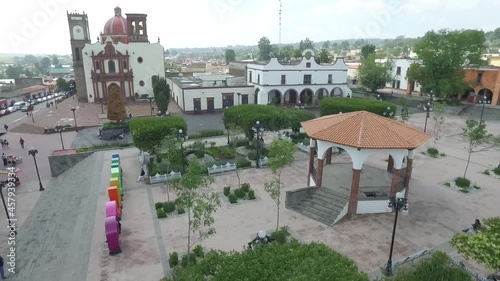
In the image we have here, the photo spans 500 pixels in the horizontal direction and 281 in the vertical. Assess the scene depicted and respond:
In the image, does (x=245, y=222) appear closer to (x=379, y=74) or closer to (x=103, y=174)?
(x=103, y=174)

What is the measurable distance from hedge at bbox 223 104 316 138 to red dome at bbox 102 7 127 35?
38.3m

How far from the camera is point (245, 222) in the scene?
1781 cm

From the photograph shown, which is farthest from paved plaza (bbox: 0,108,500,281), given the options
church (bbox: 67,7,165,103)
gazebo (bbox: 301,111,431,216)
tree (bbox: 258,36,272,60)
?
tree (bbox: 258,36,272,60)

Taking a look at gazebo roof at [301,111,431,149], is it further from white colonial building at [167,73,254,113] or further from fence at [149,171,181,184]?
white colonial building at [167,73,254,113]

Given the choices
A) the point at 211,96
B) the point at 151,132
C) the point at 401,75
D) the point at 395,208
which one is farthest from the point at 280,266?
the point at 401,75

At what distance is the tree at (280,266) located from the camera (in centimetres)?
810

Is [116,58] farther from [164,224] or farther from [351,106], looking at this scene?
[164,224]

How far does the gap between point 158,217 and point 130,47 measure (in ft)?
145

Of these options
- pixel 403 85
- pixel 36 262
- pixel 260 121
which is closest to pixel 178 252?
pixel 36 262

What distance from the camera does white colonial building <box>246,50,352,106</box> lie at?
47.4 metres

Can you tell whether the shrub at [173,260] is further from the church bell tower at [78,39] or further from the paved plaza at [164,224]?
the church bell tower at [78,39]

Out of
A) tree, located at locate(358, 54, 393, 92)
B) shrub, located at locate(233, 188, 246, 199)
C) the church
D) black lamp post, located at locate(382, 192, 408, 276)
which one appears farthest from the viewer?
tree, located at locate(358, 54, 393, 92)

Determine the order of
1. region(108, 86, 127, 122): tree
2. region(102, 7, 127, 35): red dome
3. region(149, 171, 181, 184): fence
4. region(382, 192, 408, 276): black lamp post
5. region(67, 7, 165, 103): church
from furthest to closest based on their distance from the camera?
region(102, 7, 127, 35): red dome
region(67, 7, 165, 103): church
region(108, 86, 127, 122): tree
region(149, 171, 181, 184): fence
region(382, 192, 408, 276): black lamp post

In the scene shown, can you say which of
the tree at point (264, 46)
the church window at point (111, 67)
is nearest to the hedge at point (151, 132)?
the church window at point (111, 67)
